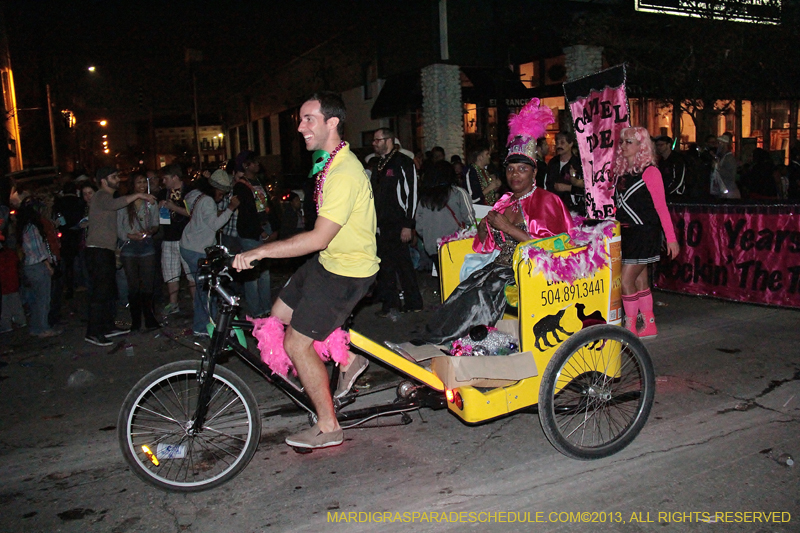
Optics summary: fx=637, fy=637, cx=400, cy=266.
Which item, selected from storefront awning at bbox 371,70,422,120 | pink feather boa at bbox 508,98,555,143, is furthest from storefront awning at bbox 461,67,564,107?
pink feather boa at bbox 508,98,555,143

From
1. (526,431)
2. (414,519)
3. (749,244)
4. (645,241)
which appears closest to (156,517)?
(414,519)

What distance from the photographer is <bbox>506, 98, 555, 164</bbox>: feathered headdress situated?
4660 millimetres

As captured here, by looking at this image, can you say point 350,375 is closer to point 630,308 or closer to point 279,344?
point 279,344

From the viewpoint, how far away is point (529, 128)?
15.3 ft

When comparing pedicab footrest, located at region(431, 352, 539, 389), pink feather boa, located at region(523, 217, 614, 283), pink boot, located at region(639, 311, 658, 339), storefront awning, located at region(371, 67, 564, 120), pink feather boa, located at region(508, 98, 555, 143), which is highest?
storefront awning, located at region(371, 67, 564, 120)

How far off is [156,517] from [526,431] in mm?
2362

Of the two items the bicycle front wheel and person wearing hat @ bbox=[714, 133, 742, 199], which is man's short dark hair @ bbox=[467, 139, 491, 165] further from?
the bicycle front wheel

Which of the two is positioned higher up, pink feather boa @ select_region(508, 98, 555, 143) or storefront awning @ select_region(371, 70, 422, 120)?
storefront awning @ select_region(371, 70, 422, 120)

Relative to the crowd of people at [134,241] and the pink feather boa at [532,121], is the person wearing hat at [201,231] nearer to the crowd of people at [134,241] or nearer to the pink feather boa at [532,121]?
the crowd of people at [134,241]

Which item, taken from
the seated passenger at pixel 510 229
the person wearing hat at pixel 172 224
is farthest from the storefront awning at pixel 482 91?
the seated passenger at pixel 510 229

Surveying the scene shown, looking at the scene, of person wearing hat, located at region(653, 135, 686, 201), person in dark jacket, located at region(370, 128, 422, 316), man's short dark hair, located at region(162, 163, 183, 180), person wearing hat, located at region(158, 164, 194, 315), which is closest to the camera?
person in dark jacket, located at region(370, 128, 422, 316)

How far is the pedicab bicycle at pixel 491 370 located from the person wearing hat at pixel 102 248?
131 inches

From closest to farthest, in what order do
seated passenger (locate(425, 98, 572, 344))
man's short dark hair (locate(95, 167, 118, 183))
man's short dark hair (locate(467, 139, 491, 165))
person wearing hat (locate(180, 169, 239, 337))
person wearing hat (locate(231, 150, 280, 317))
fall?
seated passenger (locate(425, 98, 572, 344)) < person wearing hat (locate(180, 169, 239, 337)) < man's short dark hair (locate(95, 167, 118, 183)) < person wearing hat (locate(231, 150, 280, 317)) < man's short dark hair (locate(467, 139, 491, 165))

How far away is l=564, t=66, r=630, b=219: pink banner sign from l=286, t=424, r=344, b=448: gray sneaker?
11.7 feet
